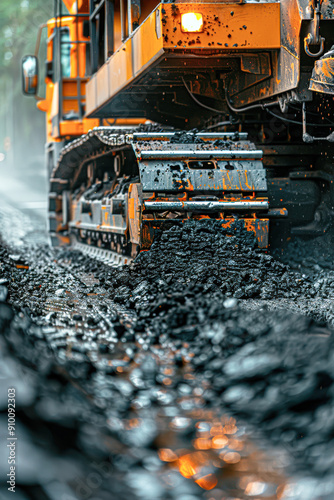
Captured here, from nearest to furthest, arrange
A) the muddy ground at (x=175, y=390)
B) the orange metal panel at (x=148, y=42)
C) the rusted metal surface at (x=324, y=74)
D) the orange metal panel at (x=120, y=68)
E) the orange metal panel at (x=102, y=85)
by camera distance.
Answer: the muddy ground at (x=175, y=390)
the rusted metal surface at (x=324, y=74)
the orange metal panel at (x=148, y=42)
the orange metal panel at (x=120, y=68)
the orange metal panel at (x=102, y=85)

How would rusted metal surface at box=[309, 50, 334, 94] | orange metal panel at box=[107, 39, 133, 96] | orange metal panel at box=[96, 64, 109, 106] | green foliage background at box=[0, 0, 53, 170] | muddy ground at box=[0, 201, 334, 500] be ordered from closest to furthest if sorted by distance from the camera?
1. muddy ground at box=[0, 201, 334, 500]
2. rusted metal surface at box=[309, 50, 334, 94]
3. orange metal panel at box=[107, 39, 133, 96]
4. orange metal panel at box=[96, 64, 109, 106]
5. green foliage background at box=[0, 0, 53, 170]

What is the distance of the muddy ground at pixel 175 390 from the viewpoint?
7.10ft

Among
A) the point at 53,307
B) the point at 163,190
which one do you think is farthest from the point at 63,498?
the point at 163,190

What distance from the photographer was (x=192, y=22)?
17.4ft

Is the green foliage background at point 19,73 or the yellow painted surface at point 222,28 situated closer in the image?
the yellow painted surface at point 222,28

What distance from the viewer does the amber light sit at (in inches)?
208

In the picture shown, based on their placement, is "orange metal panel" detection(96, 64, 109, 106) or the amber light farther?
"orange metal panel" detection(96, 64, 109, 106)

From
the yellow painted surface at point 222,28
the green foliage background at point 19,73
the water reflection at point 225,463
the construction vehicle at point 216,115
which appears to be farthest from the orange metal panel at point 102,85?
the green foliage background at point 19,73

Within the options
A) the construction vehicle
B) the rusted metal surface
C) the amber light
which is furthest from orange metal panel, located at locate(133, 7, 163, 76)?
the rusted metal surface

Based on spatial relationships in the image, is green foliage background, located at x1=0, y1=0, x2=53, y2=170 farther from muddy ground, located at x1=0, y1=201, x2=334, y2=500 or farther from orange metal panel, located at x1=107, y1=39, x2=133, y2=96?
muddy ground, located at x1=0, y1=201, x2=334, y2=500

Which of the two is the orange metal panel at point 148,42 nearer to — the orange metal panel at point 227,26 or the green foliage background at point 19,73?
the orange metal panel at point 227,26

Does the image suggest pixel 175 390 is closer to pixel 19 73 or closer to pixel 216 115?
pixel 216 115

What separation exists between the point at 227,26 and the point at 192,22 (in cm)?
27

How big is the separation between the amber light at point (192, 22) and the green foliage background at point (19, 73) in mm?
30710
